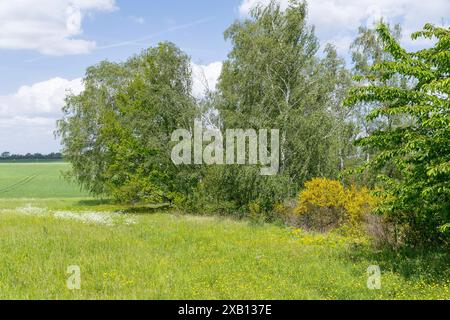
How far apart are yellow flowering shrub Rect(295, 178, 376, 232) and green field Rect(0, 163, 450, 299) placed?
2.37 meters

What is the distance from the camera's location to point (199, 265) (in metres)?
12.3

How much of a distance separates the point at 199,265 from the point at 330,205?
415 inches

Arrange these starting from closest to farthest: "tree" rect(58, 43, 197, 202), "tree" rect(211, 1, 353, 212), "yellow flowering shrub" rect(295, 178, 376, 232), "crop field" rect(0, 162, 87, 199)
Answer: "yellow flowering shrub" rect(295, 178, 376, 232) → "tree" rect(211, 1, 353, 212) → "tree" rect(58, 43, 197, 202) → "crop field" rect(0, 162, 87, 199)

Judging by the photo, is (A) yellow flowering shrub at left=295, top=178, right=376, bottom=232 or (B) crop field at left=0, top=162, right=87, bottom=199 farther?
(B) crop field at left=0, top=162, right=87, bottom=199

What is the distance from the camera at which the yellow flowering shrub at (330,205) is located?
1894 cm

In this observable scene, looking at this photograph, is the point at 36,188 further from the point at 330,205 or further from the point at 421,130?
the point at 421,130

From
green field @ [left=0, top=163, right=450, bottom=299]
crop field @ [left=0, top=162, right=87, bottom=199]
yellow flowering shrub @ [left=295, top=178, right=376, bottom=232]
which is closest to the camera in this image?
green field @ [left=0, top=163, right=450, bottom=299]

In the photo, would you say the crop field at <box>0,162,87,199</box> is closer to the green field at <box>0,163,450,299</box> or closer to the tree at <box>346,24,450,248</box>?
the green field at <box>0,163,450,299</box>

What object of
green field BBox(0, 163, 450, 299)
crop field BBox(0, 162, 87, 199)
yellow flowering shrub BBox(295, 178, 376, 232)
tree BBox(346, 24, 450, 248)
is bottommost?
crop field BBox(0, 162, 87, 199)

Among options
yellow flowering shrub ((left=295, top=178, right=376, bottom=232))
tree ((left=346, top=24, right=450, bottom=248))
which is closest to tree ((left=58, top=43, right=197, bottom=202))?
yellow flowering shrub ((left=295, top=178, right=376, bottom=232))

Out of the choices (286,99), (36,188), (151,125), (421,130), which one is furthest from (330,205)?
(36,188)

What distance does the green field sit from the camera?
381 inches

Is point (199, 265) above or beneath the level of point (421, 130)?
beneath

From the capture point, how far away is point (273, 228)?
830 inches
